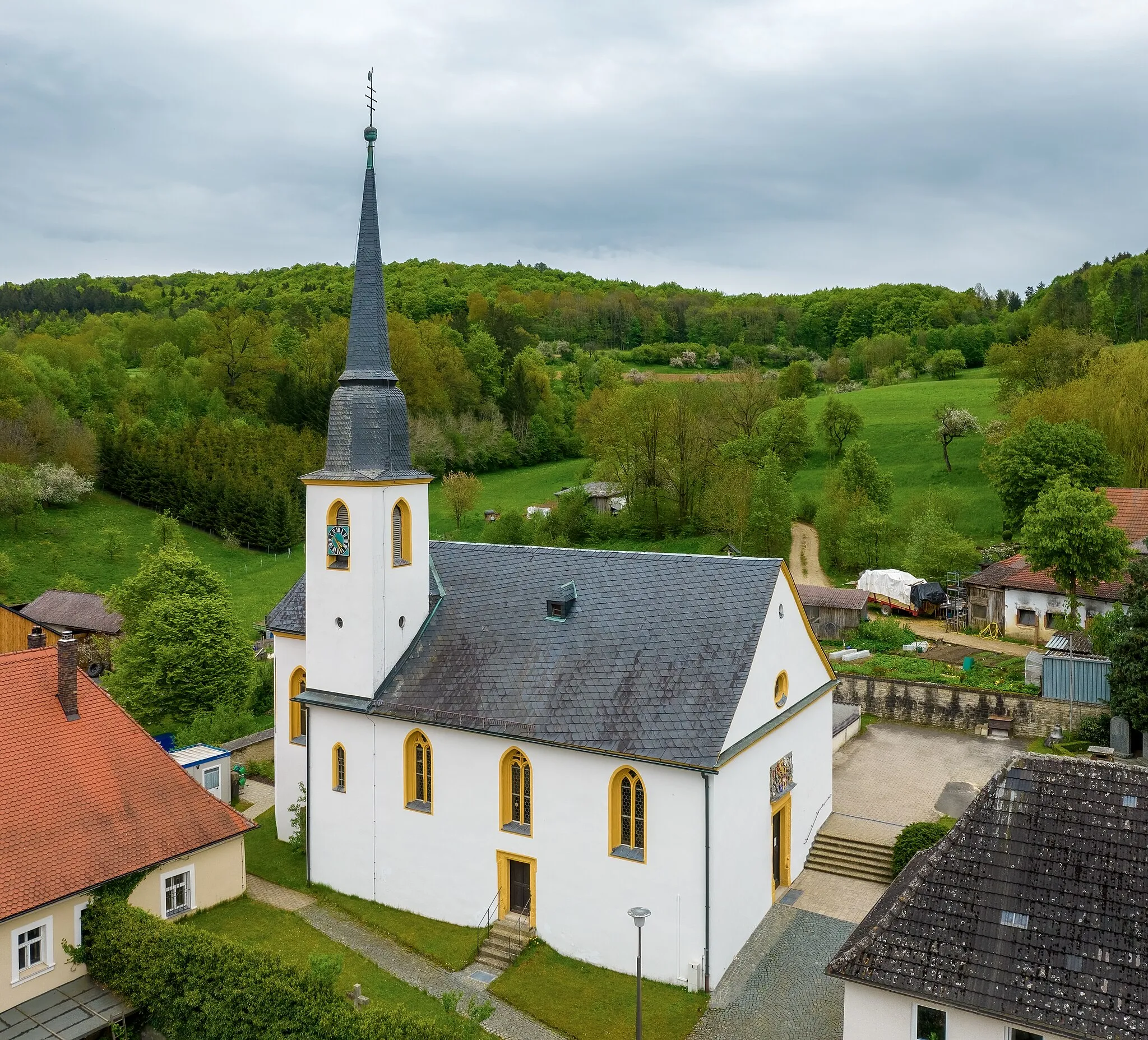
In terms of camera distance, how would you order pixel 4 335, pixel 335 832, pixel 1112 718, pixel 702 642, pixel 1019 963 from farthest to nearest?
pixel 4 335
pixel 1112 718
pixel 335 832
pixel 702 642
pixel 1019 963

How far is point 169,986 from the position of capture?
16.2m

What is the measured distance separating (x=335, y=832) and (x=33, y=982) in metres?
6.66

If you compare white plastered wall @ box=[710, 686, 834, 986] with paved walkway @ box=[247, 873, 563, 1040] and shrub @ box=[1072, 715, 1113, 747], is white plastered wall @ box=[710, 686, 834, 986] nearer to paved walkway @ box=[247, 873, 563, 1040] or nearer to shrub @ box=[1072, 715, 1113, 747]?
paved walkway @ box=[247, 873, 563, 1040]

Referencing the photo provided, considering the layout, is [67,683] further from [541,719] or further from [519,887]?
[519,887]

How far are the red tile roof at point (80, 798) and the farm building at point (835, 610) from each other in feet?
91.4

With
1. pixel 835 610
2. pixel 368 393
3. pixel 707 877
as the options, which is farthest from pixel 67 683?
pixel 835 610

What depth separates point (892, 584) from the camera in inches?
1751

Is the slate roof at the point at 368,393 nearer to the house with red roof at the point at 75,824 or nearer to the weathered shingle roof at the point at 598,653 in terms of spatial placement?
the weathered shingle roof at the point at 598,653

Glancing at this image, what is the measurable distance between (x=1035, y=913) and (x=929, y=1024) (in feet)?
6.90

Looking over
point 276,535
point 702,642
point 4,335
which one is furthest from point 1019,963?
point 4,335

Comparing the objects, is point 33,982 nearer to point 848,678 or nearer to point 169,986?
point 169,986

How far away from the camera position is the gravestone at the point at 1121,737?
2573 cm

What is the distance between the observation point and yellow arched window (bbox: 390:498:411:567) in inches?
861

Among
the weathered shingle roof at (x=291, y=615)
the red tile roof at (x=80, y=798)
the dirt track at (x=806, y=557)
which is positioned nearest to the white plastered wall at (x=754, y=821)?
the red tile roof at (x=80, y=798)
